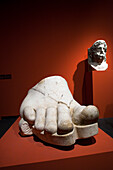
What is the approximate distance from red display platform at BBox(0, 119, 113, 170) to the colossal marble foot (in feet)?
0.29

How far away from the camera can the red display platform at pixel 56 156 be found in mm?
1004

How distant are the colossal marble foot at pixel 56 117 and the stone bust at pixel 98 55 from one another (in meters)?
1.08

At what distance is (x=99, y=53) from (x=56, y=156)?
6.61ft

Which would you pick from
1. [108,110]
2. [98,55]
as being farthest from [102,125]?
[98,55]

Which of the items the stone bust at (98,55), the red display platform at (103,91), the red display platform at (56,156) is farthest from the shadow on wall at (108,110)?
the red display platform at (56,156)

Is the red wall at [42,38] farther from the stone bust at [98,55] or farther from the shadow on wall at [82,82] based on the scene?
the stone bust at [98,55]

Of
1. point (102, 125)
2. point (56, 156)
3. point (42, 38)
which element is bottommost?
point (102, 125)

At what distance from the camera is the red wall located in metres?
2.56

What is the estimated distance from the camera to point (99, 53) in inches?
99.2

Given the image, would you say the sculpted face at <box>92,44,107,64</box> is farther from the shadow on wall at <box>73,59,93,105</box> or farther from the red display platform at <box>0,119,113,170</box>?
A: the red display platform at <box>0,119,113,170</box>

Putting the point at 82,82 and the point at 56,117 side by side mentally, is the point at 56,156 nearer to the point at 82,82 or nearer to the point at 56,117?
the point at 56,117

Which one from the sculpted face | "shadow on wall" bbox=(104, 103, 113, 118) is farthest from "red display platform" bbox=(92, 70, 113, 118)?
the sculpted face

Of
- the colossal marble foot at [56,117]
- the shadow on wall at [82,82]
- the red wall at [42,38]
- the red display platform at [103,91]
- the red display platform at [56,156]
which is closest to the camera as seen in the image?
the red display platform at [56,156]

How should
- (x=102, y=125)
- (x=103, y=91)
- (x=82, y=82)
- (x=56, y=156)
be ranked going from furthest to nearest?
→ (x=82, y=82) → (x=103, y=91) → (x=102, y=125) → (x=56, y=156)
